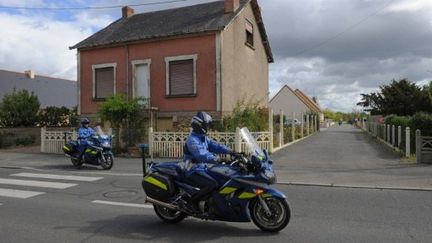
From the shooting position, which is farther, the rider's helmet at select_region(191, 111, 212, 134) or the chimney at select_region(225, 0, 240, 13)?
the chimney at select_region(225, 0, 240, 13)

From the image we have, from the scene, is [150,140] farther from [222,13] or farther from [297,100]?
[297,100]

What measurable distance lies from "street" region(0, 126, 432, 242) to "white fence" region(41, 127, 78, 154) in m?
6.42

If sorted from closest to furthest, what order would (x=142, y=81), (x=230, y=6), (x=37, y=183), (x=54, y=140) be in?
(x=37, y=183)
(x=54, y=140)
(x=230, y=6)
(x=142, y=81)

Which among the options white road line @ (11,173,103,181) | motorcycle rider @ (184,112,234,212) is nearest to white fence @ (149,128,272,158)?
white road line @ (11,173,103,181)

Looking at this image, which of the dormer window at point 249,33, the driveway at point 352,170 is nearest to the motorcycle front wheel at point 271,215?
the driveway at point 352,170

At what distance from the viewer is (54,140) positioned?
21062mm

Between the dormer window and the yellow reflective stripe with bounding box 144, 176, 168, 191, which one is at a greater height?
the dormer window

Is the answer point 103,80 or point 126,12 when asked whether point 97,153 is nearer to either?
point 103,80

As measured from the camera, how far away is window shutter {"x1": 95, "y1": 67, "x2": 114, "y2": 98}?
24000mm

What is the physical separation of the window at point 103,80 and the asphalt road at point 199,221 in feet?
43.6

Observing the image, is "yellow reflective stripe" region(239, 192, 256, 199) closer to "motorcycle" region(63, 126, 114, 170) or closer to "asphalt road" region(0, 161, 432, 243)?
"asphalt road" region(0, 161, 432, 243)

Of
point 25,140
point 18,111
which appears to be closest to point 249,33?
point 25,140

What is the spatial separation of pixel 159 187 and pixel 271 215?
1703mm

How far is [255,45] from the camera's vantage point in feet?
86.6
